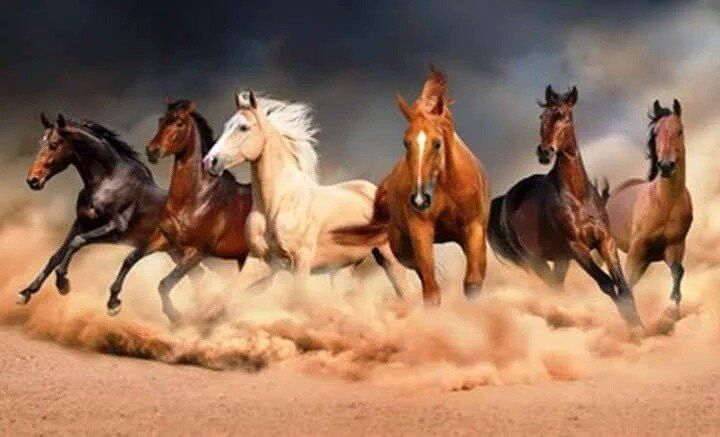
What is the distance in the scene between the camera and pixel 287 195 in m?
12.5

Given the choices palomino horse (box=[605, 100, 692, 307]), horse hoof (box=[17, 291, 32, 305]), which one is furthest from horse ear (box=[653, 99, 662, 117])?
horse hoof (box=[17, 291, 32, 305])

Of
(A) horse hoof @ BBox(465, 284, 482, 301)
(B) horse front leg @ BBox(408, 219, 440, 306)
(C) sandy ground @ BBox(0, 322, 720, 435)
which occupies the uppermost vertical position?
(B) horse front leg @ BBox(408, 219, 440, 306)

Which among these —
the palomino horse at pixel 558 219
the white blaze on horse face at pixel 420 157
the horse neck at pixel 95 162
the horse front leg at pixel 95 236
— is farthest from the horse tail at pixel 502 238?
the horse neck at pixel 95 162

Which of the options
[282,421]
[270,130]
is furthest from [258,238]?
[282,421]

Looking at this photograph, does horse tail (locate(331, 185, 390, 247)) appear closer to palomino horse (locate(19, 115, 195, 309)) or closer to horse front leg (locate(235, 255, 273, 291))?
horse front leg (locate(235, 255, 273, 291))

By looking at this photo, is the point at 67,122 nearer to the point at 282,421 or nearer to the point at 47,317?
the point at 47,317

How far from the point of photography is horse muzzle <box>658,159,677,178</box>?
40.5ft

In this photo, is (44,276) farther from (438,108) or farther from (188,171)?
(438,108)

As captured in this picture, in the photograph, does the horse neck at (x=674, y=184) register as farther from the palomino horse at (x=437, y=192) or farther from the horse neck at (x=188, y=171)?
the horse neck at (x=188, y=171)

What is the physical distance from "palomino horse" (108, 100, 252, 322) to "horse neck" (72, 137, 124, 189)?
0.60m

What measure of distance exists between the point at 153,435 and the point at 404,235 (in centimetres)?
187

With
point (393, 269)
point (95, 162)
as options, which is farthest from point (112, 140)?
point (393, 269)

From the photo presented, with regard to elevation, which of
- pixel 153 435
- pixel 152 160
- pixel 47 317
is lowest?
pixel 153 435

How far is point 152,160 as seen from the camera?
41.6 ft
